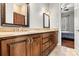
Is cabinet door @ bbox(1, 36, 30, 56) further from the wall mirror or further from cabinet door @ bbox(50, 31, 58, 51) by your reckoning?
cabinet door @ bbox(50, 31, 58, 51)

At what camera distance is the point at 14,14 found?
1.91m

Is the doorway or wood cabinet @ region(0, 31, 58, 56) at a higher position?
the doorway

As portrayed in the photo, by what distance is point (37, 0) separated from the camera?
1.80 metres

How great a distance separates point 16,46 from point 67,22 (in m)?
0.99

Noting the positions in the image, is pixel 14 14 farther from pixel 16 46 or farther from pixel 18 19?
pixel 16 46

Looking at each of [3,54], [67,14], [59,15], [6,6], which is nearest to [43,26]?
[59,15]

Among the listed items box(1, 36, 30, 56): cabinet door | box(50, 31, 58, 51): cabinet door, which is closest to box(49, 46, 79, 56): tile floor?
box(50, 31, 58, 51): cabinet door

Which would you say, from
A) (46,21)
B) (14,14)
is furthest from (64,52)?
(14,14)

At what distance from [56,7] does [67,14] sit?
31cm

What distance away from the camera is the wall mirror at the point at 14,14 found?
174cm

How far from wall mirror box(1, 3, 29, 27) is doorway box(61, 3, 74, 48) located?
682 mm

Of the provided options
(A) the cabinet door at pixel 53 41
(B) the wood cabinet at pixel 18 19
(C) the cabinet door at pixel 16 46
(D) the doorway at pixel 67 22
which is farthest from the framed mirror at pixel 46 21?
(C) the cabinet door at pixel 16 46

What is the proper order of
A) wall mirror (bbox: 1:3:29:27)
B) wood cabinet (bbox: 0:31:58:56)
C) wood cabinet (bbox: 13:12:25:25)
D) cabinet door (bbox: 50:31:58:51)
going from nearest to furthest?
wood cabinet (bbox: 0:31:58:56)
wall mirror (bbox: 1:3:29:27)
wood cabinet (bbox: 13:12:25:25)
cabinet door (bbox: 50:31:58:51)

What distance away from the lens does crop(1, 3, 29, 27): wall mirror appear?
1744mm
